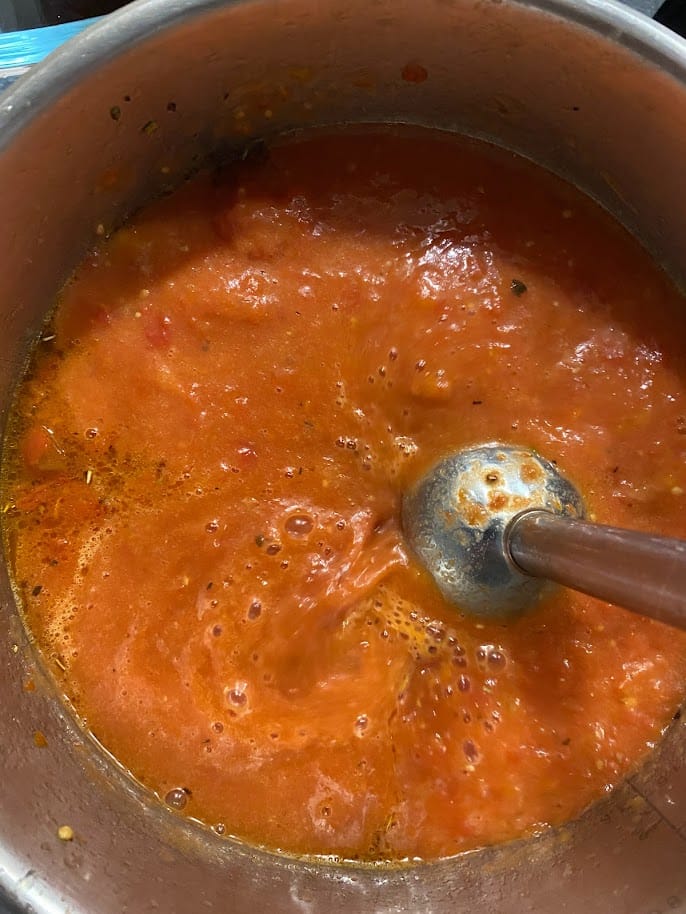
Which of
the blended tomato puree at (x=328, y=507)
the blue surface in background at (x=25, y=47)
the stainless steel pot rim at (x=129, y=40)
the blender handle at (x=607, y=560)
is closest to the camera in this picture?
the blender handle at (x=607, y=560)

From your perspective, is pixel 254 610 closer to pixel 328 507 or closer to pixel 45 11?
pixel 328 507

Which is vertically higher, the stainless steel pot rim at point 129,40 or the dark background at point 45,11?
the dark background at point 45,11

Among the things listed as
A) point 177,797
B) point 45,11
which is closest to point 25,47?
point 45,11

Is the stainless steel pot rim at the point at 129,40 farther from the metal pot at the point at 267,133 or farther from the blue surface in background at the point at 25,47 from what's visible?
the blue surface in background at the point at 25,47

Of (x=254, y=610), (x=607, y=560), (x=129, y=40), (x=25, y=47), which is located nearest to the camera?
(x=607, y=560)

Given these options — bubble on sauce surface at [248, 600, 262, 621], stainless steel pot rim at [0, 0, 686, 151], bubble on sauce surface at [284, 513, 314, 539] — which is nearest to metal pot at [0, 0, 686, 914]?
stainless steel pot rim at [0, 0, 686, 151]

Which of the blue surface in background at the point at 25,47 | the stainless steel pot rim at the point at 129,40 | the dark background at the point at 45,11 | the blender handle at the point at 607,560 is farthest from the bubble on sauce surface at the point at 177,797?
the dark background at the point at 45,11

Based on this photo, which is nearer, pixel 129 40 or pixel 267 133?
pixel 129 40
